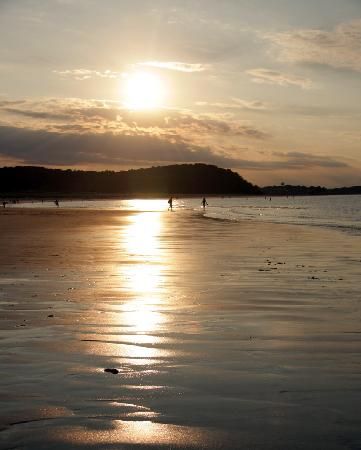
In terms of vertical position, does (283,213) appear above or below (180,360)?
below

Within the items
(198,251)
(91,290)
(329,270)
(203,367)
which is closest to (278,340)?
(203,367)

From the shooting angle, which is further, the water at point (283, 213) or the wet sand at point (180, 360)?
the water at point (283, 213)

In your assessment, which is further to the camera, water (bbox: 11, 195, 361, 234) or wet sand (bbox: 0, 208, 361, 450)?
water (bbox: 11, 195, 361, 234)

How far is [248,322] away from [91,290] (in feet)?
14.0

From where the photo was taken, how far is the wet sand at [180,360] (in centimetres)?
495

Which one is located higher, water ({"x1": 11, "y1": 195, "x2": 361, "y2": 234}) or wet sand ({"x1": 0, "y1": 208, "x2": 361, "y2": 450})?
wet sand ({"x1": 0, "y1": 208, "x2": 361, "y2": 450})

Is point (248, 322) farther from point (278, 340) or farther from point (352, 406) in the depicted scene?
point (352, 406)

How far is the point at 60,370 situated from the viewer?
6.65m

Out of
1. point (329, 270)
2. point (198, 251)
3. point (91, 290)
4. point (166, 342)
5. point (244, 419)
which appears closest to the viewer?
point (244, 419)

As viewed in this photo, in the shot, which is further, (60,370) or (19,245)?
(19,245)

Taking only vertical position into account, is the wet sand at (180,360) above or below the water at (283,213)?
above

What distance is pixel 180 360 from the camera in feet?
23.2

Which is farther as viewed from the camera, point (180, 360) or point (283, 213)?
point (283, 213)

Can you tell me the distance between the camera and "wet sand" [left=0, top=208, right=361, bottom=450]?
495 cm
